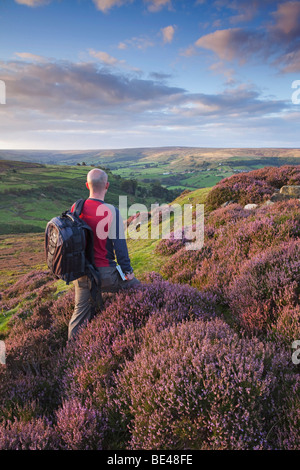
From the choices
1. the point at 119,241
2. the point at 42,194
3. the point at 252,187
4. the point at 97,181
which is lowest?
the point at 119,241

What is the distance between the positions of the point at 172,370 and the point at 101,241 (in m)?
2.59

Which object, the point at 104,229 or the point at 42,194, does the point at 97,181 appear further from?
the point at 42,194

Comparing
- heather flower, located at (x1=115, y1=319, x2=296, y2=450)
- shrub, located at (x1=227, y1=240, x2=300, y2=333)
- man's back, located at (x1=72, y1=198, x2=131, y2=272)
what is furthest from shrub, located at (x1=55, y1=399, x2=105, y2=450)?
shrub, located at (x1=227, y1=240, x2=300, y2=333)

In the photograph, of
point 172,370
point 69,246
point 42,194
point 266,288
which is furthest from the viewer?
point 42,194

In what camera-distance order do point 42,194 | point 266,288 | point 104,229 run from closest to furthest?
point 266,288 → point 104,229 → point 42,194

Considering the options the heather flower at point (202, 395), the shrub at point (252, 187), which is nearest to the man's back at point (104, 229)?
the heather flower at point (202, 395)

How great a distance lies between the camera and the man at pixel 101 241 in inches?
180

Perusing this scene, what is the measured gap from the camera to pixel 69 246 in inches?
161

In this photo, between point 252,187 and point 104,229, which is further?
point 252,187

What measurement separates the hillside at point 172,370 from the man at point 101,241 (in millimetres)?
410

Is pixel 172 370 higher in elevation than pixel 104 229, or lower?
lower

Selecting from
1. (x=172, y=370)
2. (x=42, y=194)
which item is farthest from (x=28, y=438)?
(x=42, y=194)

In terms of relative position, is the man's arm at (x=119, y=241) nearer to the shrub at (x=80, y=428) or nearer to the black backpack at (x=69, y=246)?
the black backpack at (x=69, y=246)
